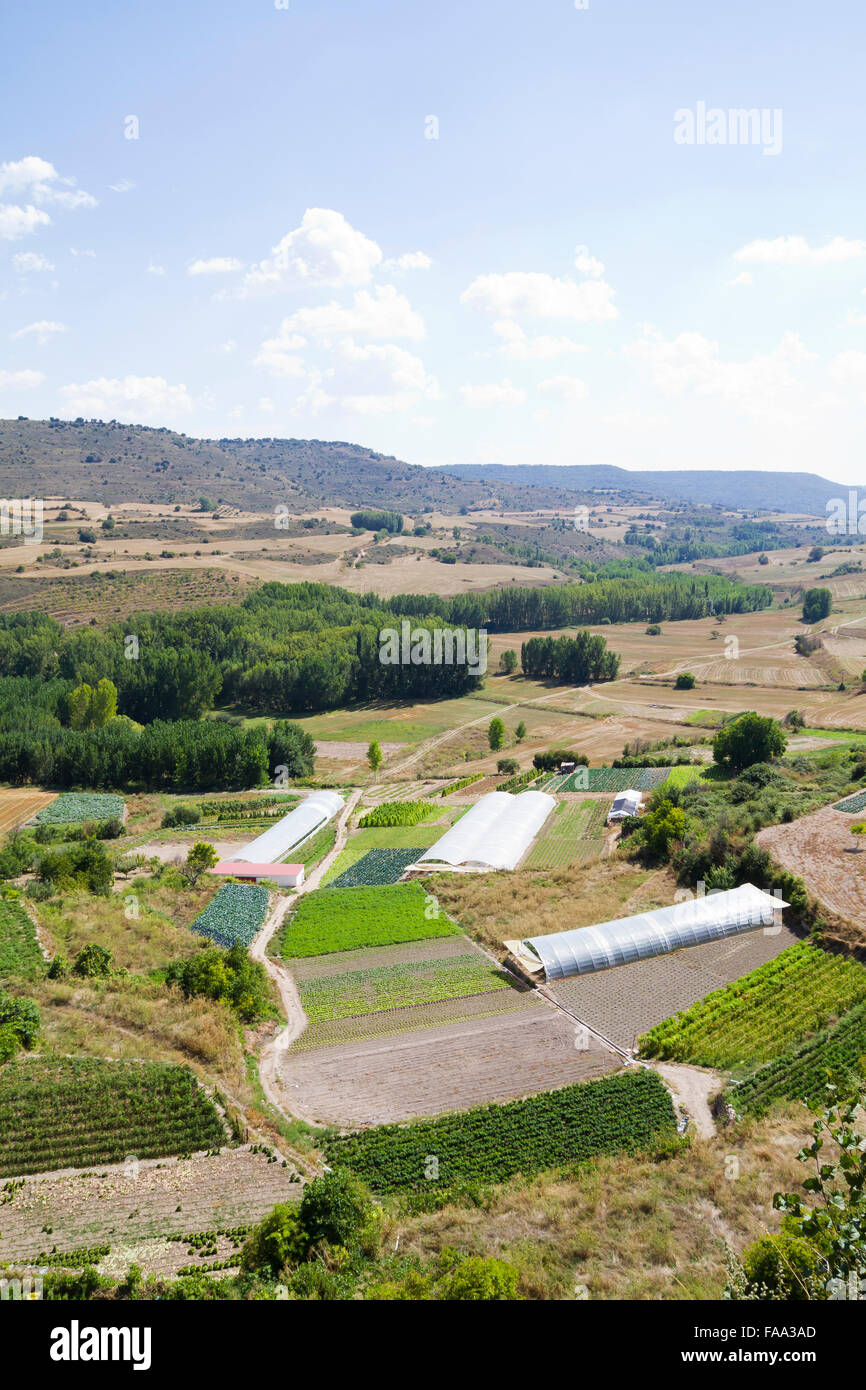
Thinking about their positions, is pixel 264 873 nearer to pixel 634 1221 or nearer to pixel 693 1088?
pixel 693 1088

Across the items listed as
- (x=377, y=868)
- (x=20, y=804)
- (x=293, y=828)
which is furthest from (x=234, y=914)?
(x=20, y=804)

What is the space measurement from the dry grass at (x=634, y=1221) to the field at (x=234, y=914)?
86.6 ft

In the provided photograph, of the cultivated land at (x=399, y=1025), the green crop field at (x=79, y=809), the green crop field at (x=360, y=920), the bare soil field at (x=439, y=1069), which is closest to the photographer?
the cultivated land at (x=399, y=1025)

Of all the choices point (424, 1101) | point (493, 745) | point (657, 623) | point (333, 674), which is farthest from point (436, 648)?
point (424, 1101)

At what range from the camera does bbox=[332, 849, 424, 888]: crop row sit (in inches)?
2338

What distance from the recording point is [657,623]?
639ft

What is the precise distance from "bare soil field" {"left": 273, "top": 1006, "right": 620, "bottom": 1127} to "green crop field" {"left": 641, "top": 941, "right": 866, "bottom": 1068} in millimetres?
3501

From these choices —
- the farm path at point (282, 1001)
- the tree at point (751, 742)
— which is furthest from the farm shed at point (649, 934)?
the tree at point (751, 742)

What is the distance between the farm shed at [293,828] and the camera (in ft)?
207

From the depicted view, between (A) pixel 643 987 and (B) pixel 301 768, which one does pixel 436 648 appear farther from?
(A) pixel 643 987

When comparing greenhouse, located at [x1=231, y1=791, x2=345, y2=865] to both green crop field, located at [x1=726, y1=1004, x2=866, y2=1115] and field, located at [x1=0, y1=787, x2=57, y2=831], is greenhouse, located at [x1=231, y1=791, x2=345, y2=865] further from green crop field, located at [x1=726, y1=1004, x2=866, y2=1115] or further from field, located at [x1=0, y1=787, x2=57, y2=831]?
green crop field, located at [x1=726, y1=1004, x2=866, y2=1115]

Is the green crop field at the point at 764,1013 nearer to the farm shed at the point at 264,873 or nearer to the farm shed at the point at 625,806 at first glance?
the farm shed at the point at 625,806

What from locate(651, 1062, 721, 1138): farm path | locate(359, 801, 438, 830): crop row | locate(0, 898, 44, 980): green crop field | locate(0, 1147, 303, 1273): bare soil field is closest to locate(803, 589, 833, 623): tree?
locate(359, 801, 438, 830): crop row
